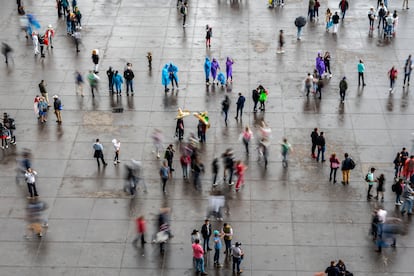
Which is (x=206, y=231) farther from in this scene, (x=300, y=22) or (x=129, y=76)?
(x=300, y=22)

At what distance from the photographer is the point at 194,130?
2919cm

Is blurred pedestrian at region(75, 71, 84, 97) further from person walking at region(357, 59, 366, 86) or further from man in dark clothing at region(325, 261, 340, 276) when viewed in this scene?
man in dark clothing at region(325, 261, 340, 276)

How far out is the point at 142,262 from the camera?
2234cm

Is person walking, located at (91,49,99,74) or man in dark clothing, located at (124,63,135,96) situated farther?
person walking, located at (91,49,99,74)

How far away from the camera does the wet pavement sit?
22.8 meters

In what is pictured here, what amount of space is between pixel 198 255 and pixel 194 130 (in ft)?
28.5

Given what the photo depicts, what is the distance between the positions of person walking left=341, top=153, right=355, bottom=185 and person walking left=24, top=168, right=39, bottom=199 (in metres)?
10.7

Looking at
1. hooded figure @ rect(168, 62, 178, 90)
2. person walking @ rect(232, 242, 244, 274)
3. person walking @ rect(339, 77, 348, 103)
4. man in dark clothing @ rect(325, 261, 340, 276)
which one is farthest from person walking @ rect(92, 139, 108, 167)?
person walking @ rect(339, 77, 348, 103)

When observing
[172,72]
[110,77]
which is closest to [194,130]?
[172,72]

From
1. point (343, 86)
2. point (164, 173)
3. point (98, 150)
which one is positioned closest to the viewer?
point (164, 173)

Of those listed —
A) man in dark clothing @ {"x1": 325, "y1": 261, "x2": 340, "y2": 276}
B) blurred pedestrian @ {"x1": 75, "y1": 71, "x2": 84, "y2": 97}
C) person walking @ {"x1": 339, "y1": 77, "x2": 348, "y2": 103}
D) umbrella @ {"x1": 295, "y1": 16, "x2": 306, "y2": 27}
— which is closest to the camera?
man in dark clothing @ {"x1": 325, "y1": 261, "x2": 340, "y2": 276}

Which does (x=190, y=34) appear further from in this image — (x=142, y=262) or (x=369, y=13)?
(x=142, y=262)

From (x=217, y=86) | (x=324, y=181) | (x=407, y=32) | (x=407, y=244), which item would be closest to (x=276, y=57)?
(x=217, y=86)

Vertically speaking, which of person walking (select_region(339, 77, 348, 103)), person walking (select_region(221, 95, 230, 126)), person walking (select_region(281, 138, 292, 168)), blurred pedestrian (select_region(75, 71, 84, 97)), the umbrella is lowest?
person walking (select_region(281, 138, 292, 168))
